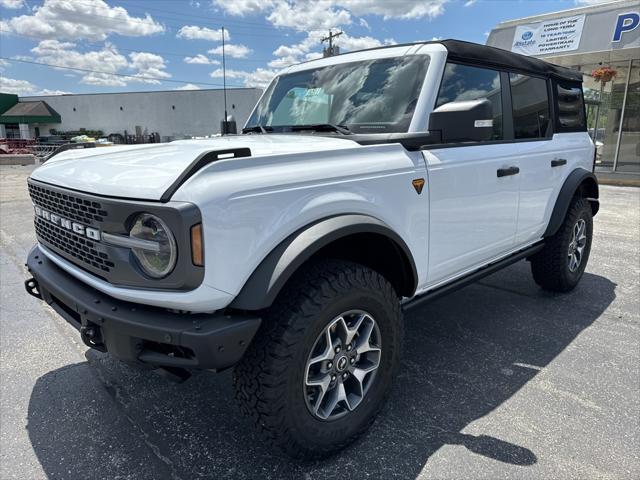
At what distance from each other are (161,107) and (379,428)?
5190 cm

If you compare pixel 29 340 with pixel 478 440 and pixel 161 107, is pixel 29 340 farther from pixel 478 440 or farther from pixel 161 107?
pixel 161 107

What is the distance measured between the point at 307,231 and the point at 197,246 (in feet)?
1.57

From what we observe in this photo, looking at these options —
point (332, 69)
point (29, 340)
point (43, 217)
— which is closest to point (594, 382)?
point (332, 69)

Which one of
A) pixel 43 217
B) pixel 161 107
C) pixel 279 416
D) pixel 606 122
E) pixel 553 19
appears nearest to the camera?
pixel 279 416

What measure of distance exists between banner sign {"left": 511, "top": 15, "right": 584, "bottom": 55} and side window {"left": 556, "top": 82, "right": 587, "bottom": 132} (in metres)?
9.51

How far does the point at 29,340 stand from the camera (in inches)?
136

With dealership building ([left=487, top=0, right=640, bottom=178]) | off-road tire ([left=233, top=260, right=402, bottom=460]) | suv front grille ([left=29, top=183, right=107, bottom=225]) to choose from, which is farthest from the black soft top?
dealership building ([left=487, top=0, right=640, bottom=178])

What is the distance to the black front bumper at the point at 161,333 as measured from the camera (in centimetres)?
169

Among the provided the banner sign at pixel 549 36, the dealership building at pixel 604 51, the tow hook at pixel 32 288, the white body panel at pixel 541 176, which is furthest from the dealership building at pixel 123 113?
the tow hook at pixel 32 288

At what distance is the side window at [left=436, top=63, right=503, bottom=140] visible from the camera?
286cm

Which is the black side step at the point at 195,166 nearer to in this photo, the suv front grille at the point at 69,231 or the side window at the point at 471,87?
the suv front grille at the point at 69,231

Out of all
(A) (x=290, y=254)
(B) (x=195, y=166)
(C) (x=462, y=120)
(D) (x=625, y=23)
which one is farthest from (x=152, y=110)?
(A) (x=290, y=254)

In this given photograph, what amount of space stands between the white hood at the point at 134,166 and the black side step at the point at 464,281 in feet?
3.25

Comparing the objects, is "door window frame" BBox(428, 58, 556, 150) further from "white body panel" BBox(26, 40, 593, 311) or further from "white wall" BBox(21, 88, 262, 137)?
"white wall" BBox(21, 88, 262, 137)
